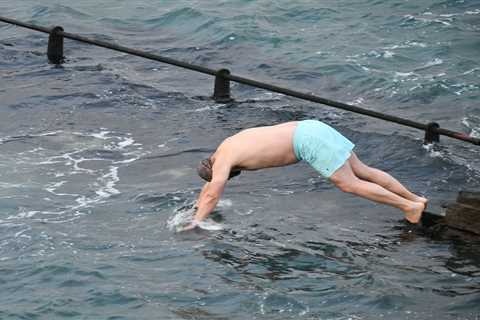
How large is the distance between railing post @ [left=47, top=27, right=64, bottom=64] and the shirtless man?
7882 mm

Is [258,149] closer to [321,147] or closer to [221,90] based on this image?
[321,147]

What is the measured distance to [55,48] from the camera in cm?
1797

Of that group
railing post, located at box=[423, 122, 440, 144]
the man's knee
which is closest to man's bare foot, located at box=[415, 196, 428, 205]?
the man's knee

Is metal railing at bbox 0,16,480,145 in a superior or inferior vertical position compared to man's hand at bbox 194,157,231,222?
superior

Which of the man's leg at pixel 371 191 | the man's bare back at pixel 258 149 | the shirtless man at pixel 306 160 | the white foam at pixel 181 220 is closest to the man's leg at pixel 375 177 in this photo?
the shirtless man at pixel 306 160

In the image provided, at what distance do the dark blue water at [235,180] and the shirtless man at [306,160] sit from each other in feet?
1.10

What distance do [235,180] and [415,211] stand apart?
2583 mm

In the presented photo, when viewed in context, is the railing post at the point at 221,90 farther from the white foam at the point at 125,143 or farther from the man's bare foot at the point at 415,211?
the man's bare foot at the point at 415,211

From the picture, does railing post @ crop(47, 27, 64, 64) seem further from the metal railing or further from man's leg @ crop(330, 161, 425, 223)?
man's leg @ crop(330, 161, 425, 223)

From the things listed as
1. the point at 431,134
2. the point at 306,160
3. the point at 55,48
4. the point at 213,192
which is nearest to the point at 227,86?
the point at 55,48

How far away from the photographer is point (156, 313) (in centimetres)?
870

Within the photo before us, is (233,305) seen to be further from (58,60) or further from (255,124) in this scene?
(58,60)

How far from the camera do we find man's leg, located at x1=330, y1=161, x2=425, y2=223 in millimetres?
10438

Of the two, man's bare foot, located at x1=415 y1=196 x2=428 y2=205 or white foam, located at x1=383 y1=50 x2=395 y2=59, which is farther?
white foam, located at x1=383 y1=50 x2=395 y2=59
